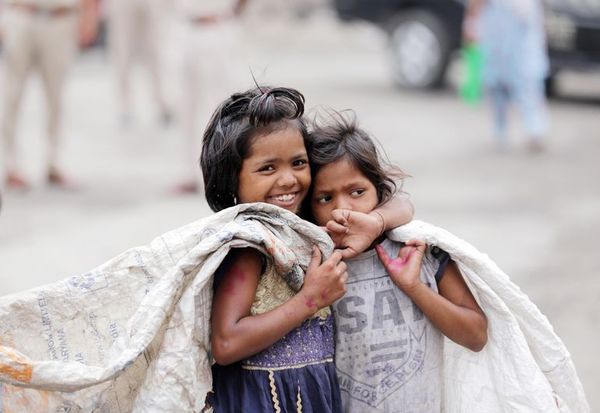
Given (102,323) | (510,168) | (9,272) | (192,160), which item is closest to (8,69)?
(192,160)

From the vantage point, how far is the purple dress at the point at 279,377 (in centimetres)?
242

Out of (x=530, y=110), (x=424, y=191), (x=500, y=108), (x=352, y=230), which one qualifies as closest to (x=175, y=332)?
(x=352, y=230)

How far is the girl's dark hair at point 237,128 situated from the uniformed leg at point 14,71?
5598 mm

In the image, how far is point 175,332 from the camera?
2.36 meters

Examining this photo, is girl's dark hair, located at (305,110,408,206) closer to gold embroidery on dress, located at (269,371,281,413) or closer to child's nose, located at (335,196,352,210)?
child's nose, located at (335,196,352,210)

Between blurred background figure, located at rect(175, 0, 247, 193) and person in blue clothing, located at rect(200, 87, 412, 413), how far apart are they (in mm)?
5163

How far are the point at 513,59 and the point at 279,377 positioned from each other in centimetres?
773

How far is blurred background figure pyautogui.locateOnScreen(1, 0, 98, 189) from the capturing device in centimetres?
779

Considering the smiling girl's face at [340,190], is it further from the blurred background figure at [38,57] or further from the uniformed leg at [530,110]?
the uniformed leg at [530,110]

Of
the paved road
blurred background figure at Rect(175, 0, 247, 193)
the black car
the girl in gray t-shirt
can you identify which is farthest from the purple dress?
the black car

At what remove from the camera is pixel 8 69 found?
793 cm

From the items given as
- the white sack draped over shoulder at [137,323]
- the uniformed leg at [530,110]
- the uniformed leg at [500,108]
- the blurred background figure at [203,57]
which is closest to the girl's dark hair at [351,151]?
the white sack draped over shoulder at [137,323]

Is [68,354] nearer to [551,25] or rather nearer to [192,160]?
[192,160]

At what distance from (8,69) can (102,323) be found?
584 centimetres
